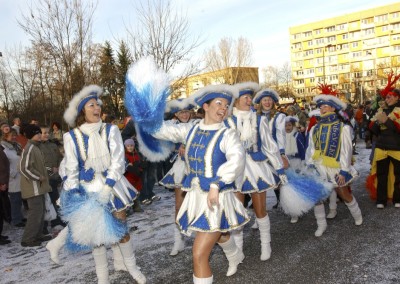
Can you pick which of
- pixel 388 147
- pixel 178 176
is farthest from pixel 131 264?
pixel 388 147

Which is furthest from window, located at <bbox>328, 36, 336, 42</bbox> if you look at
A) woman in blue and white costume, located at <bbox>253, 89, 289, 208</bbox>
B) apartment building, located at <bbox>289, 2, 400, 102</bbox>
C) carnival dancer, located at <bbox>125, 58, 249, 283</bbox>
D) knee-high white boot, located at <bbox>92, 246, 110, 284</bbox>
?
knee-high white boot, located at <bbox>92, 246, 110, 284</bbox>

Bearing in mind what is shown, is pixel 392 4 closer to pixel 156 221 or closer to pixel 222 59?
pixel 222 59

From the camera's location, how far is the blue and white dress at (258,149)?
432 centimetres

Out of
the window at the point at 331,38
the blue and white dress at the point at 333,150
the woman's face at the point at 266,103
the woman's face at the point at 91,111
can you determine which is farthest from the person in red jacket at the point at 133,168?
the window at the point at 331,38

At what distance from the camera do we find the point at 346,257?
169 inches

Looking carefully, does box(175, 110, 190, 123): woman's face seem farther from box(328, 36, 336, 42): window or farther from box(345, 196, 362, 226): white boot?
box(328, 36, 336, 42): window

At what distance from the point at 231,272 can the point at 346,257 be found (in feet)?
4.67

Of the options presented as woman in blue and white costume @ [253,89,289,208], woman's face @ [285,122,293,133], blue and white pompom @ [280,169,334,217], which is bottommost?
blue and white pompom @ [280,169,334,217]

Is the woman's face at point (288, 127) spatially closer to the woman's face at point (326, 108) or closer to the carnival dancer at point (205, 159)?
the woman's face at point (326, 108)

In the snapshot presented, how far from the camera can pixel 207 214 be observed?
10.2 feet

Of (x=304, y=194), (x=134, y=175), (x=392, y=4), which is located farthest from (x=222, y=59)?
(x=392, y=4)

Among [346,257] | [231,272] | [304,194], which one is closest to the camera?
[231,272]

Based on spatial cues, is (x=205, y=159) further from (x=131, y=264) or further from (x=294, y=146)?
(x=294, y=146)

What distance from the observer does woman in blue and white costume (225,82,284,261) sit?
14.2 feet
